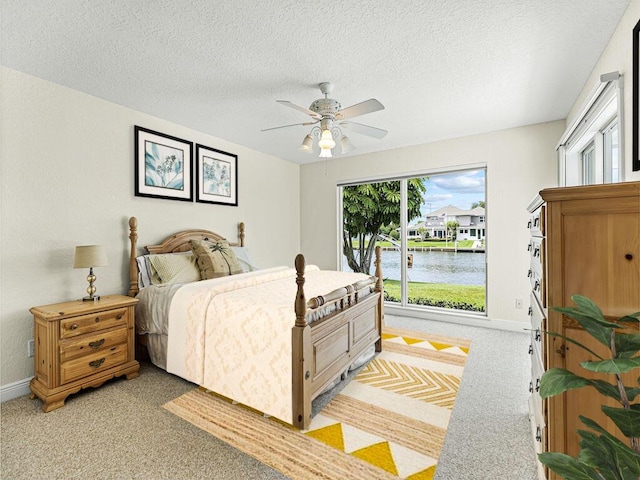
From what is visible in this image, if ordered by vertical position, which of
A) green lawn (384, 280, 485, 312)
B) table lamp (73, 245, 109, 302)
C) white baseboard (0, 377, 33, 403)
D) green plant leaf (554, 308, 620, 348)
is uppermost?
table lamp (73, 245, 109, 302)

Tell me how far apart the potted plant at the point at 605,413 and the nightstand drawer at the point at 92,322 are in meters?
2.83

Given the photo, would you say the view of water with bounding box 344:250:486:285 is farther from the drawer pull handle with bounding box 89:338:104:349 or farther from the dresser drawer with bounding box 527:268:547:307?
the drawer pull handle with bounding box 89:338:104:349

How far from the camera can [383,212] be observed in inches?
194

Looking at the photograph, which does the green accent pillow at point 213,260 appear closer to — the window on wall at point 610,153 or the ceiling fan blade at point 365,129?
the ceiling fan blade at point 365,129

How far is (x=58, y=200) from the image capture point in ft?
8.56

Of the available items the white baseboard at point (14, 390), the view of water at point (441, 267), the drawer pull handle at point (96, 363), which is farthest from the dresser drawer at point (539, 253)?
the white baseboard at point (14, 390)

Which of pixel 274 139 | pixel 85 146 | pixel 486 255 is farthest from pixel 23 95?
Result: pixel 486 255

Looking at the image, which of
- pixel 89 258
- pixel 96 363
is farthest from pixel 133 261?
pixel 96 363

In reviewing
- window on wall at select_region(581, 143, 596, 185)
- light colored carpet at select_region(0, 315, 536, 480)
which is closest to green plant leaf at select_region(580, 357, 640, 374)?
light colored carpet at select_region(0, 315, 536, 480)

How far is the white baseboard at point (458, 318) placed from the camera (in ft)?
12.6

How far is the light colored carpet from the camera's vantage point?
1.64 metres

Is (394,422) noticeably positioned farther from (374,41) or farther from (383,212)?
(383,212)

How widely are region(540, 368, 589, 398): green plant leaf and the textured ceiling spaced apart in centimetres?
191

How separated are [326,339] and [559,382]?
5.15 feet
